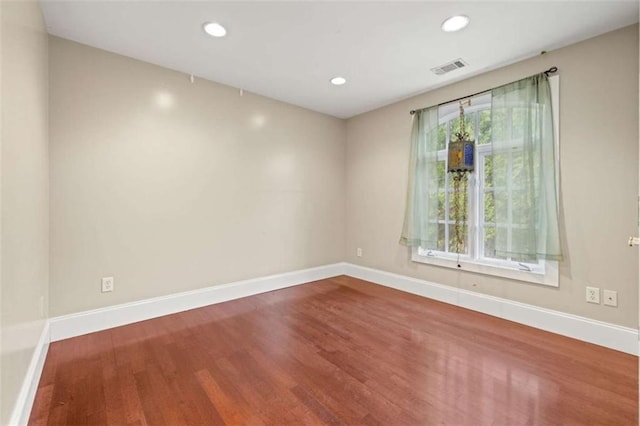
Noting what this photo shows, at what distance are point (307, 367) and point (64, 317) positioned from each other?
208 centimetres

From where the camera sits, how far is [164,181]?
288 cm

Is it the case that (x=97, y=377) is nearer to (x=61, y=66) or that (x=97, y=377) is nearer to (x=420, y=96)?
(x=61, y=66)

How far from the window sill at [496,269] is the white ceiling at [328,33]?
6.40ft

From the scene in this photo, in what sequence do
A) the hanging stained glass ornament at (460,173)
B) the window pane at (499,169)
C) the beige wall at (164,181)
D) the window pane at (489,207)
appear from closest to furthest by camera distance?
the beige wall at (164,181)
the window pane at (499,169)
the window pane at (489,207)
the hanging stained glass ornament at (460,173)

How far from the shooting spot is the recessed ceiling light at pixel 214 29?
2196 millimetres

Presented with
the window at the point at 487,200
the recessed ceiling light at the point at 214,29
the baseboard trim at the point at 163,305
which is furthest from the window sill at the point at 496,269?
the recessed ceiling light at the point at 214,29

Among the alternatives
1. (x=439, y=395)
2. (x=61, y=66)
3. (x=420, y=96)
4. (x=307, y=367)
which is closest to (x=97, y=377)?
(x=307, y=367)

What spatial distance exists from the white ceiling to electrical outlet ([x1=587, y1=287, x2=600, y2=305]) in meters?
2.08

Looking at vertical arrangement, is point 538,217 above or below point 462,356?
above

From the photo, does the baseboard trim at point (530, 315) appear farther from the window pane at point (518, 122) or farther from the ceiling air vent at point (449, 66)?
the ceiling air vent at point (449, 66)

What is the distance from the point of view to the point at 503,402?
1.63 meters

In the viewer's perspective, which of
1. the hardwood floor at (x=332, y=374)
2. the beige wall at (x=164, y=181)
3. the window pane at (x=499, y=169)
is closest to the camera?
the hardwood floor at (x=332, y=374)

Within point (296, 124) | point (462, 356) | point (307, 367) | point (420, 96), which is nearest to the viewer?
point (307, 367)

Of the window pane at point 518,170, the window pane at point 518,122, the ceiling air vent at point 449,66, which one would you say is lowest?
the window pane at point 518,170
